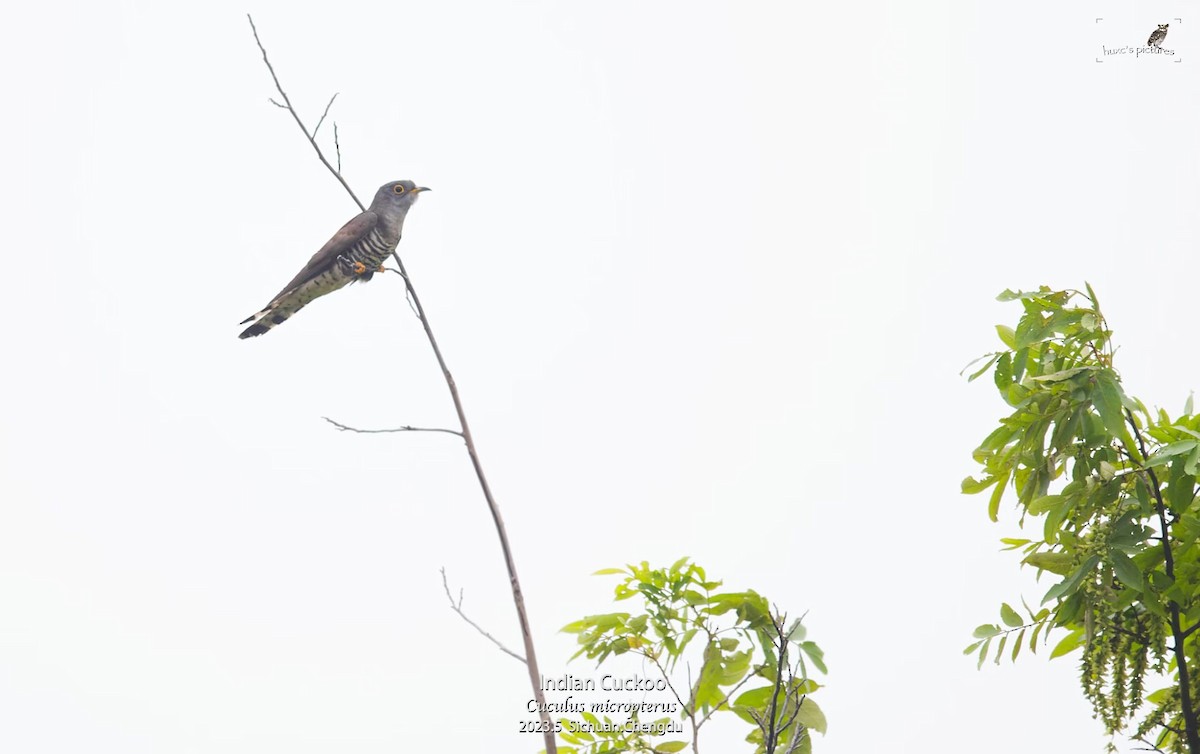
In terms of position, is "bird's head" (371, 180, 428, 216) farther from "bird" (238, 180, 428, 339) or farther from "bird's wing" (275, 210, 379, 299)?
"bird's wing" (275, 210, 379, 299)

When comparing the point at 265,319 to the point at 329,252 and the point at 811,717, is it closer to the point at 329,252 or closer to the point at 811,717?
the point at 329,252

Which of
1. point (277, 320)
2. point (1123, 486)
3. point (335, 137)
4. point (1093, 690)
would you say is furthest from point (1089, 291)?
point (277, 320)

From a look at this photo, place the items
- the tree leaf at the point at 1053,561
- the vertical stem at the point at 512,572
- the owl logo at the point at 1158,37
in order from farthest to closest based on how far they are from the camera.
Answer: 1. the owl logo at the point at 1158,37
2. the tree leaf at the point at 1053,561
3. the vertical stem at the point at 512,572

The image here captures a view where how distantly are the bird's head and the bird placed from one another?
13mm

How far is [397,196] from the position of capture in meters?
8.77

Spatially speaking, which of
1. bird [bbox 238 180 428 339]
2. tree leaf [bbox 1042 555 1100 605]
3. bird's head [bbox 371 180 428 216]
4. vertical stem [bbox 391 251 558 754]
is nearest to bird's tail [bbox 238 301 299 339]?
bird [bbox 238 180 428 339]

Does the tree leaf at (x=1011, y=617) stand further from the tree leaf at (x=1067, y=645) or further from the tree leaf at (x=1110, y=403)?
the tree leaf at (x=1110, y=403)

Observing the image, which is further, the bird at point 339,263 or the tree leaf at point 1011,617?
the bird at point 339,263

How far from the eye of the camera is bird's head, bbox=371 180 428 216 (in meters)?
8.63

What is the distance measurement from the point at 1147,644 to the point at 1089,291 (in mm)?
907

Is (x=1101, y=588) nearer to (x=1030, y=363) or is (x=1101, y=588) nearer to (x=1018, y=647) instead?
(x=1018, y=647)

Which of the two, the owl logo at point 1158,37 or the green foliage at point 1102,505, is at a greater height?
the owl logo at point 1158,37

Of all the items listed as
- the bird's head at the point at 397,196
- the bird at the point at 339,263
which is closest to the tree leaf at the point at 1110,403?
the bird at the point at 339,263

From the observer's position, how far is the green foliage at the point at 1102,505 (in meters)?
2.68
